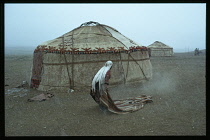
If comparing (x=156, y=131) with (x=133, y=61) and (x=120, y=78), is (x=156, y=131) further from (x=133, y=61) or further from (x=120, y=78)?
(x=133, y=61)

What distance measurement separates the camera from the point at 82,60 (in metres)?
8.20

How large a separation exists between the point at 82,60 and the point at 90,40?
→ 1.22 meters

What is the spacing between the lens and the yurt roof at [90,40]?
8.43 m

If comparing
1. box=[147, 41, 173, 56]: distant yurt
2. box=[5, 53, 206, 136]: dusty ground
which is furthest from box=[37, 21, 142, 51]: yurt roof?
box=[147, 41, 173, 56]: distant yurt

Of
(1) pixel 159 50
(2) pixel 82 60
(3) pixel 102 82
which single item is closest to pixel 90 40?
(2) pixel 82 60

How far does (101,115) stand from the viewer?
5.36 m

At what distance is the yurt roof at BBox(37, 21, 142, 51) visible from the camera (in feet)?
27.7

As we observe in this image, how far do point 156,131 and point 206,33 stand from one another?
240 cm

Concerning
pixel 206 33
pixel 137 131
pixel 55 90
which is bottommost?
pixel 137 131

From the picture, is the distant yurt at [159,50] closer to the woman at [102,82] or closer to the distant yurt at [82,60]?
the distant yurt at [82,60]

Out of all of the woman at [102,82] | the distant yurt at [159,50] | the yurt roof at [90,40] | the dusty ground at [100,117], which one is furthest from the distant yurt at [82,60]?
the distant yurt at [159,50]
